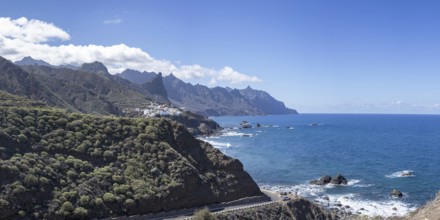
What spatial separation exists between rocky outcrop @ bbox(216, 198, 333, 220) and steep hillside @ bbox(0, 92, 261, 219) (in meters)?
4.54

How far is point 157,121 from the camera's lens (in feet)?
208

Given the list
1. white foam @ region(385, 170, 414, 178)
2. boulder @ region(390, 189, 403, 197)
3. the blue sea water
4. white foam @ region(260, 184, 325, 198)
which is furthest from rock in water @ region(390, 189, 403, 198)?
white foam @ region(385, 170, 414, 178)

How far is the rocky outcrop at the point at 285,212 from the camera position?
4894 centimetres

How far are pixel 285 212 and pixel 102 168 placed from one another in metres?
22.8

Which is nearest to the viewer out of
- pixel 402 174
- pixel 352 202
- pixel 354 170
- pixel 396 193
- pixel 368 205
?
pixel 368 205

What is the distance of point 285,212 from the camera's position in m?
52.3

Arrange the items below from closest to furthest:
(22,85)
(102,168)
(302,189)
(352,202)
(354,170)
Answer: (102,168)
(352,202)
(302,189)
(354,170)
(22,85)

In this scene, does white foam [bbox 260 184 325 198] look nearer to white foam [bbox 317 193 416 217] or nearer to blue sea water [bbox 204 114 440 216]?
blue sea water [bbox 204 114 440 216]

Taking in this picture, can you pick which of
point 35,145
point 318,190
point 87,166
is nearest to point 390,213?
point 318,190

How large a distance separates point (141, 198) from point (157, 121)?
1796 centimetres

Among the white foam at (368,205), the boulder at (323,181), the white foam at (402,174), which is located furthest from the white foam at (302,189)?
the white foam at (402,174)

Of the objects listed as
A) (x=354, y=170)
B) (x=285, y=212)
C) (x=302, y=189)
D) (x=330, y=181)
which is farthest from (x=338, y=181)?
(x=285, y=212)

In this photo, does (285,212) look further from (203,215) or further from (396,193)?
(396,193)

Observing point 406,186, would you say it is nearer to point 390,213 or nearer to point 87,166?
point 390,213
